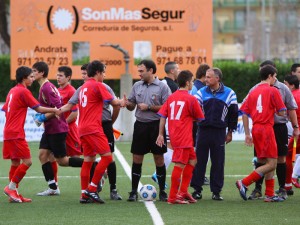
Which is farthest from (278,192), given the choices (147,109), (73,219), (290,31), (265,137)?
(290,31)

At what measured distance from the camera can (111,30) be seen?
28.1m

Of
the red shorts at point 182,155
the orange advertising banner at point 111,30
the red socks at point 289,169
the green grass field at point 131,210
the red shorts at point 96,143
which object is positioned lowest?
the green grass field at point 131,210

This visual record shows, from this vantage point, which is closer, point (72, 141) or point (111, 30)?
point (72, 141)

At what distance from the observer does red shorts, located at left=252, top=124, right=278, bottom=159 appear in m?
13.9

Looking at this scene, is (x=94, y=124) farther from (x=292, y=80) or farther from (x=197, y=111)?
(x=292, y=80)

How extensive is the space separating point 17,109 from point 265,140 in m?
3.46

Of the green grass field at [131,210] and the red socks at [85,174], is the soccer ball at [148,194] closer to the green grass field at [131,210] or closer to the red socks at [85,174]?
the green grass field at [131,210]

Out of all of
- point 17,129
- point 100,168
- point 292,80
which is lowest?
point 100,168

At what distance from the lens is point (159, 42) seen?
2820 cm

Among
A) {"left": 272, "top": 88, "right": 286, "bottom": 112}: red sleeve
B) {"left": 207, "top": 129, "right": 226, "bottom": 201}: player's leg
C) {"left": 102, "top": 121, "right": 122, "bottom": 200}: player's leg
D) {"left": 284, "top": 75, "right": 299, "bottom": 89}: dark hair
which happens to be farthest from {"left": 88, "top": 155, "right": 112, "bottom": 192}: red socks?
{"left": 284, "top": 75, "right": 299, "bottom": 89}: dark hair

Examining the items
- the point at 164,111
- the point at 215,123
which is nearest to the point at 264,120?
the point at 215,123

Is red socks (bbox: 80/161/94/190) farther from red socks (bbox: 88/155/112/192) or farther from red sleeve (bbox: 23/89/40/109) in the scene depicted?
red sleeve (bbox: 23/89/40/109)

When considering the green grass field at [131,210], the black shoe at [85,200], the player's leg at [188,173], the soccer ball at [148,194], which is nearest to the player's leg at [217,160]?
the green grass field at [131,210]

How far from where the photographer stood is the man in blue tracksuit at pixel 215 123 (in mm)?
14328
